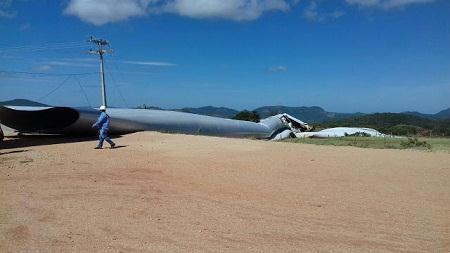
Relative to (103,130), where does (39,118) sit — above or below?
above

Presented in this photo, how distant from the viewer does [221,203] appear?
23.2 feet

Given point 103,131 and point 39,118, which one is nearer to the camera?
point 103,131

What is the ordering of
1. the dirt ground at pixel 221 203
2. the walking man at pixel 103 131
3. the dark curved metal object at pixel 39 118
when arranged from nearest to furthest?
the dirt ground at pixel 221 203
the walking man at pixel 103 131
the dark curved metal object at pixel 39 118

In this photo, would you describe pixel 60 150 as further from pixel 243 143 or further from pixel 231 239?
pixel 231 239

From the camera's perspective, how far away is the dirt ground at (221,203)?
5367 millimetres

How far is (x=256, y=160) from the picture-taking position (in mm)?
11859

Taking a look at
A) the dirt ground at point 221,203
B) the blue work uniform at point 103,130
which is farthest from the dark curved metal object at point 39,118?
the dirt ground at point 221,203

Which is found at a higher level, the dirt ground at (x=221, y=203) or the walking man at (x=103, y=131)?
the walking man at (x=103, y=131)

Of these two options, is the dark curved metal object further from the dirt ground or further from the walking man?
the dirt ground

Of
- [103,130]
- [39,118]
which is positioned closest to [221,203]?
[103,130]

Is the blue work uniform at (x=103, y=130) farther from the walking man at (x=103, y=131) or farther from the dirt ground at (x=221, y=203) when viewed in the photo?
→ the dirt ground at (x=221, y=203)

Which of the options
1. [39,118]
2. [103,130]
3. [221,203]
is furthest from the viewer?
[39,118]

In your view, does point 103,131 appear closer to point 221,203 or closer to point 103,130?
point 103,130

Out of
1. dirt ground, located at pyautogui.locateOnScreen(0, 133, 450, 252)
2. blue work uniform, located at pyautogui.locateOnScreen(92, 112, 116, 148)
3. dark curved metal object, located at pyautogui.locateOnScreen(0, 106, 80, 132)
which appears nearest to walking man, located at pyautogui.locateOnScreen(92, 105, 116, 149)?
blue work uniform, located at pyautogui.locateOnScreen(92, 112, 116, 148)
